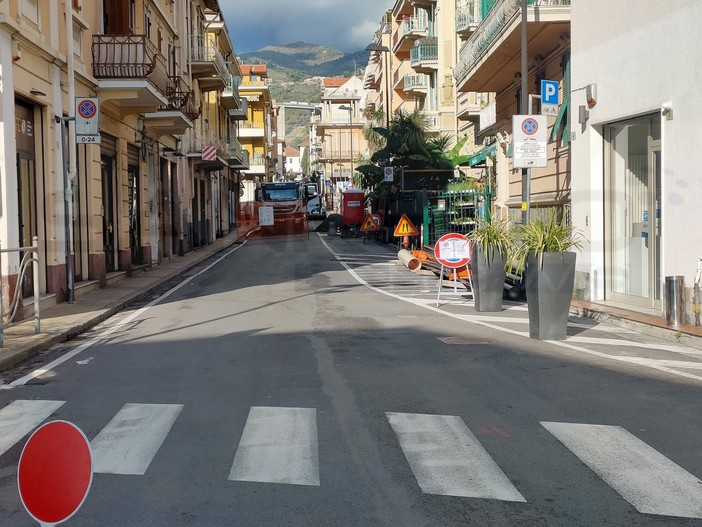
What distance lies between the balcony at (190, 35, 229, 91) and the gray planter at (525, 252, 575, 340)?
1139 inches

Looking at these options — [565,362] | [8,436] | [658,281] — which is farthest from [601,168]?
[8,436]

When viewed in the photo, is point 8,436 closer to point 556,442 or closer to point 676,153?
point 556,442

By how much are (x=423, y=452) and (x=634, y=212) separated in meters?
9.90

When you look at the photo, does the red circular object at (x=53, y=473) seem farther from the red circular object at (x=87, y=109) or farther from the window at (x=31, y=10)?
the red circular object at (x=87, y=109)

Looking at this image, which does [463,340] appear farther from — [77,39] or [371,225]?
[371,225]

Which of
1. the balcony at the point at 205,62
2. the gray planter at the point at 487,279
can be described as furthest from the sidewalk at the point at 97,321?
the balcony at the point at 205,62

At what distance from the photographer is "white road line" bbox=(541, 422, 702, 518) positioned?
4828mm

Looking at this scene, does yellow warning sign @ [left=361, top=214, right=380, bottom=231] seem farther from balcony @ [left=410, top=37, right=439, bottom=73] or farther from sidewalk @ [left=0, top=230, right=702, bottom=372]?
sidewalk @ [left=0, top=230, right=702, bottom=372]

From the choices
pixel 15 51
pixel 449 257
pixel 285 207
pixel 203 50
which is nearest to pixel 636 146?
pixel 449 257

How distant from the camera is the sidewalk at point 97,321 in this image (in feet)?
34.9

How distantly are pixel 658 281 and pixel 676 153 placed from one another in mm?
2239

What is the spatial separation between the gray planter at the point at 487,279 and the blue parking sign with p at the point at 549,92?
181 inches

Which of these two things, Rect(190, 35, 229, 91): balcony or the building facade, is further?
Rect(190, 35, 229, 91): balcony

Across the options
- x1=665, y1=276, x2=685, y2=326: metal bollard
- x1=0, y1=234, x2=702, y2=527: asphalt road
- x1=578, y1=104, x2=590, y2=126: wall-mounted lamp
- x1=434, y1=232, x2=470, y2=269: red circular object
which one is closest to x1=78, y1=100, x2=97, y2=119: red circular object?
x1=0, y1=234, x2=702, y2=527: asphalt road
